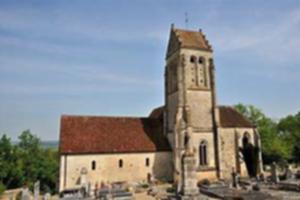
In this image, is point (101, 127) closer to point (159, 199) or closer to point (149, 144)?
point (149, 144)

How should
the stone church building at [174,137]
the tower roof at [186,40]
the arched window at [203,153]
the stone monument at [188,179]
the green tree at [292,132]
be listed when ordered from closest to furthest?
the stone monument at [188,179] → the stone church building at [174,137] → the arched window at [203,153] → the tower roof at [186,40] → the green tree at [292,132]

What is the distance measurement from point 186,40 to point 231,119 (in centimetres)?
1150

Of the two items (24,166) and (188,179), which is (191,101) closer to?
(188,179)

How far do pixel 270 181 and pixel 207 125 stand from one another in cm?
863

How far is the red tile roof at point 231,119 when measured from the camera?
30.3 meters

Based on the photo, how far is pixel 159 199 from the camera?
63.7 ft

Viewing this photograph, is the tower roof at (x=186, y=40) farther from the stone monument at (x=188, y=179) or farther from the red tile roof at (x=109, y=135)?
the stone monument at (x=188, y=179)

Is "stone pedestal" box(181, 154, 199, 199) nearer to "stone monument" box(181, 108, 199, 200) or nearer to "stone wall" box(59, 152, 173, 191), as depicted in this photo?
"stone monument" box(181, 108, 199, 200)

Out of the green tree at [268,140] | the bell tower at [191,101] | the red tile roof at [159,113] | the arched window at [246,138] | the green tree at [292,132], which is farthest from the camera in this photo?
the green tree at [292,132]

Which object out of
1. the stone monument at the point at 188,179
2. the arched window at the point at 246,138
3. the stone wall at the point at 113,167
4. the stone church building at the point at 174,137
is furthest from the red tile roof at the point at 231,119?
the stone monument at the point at 188,179

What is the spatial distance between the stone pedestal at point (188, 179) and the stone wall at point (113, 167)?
11235mm

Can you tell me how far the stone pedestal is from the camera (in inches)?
640

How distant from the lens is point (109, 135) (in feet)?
90.9

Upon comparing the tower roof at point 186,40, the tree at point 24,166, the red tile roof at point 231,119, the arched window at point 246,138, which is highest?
the tower roof at point 186,40
